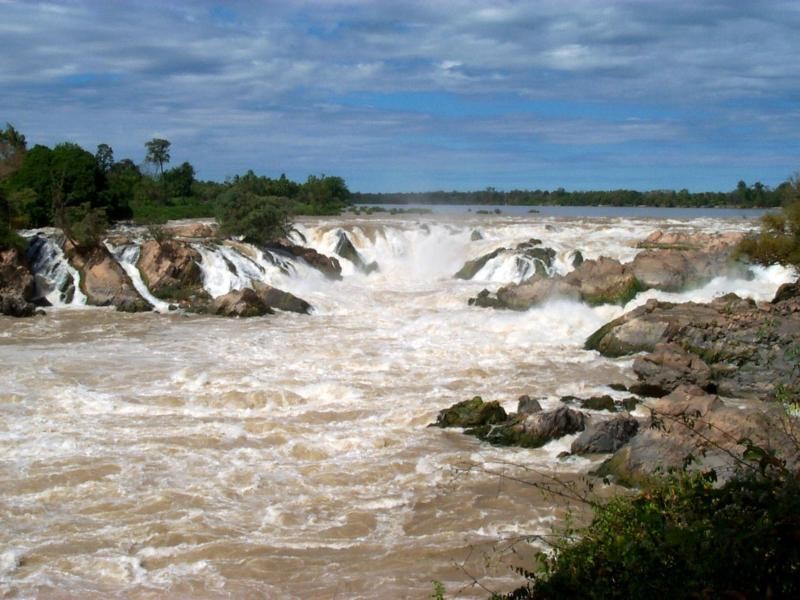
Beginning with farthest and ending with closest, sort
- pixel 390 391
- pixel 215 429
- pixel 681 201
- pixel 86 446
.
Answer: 1. pixel 681 201
2. pixel 390 391
3. pixel 215 429
4. pixel 86 446

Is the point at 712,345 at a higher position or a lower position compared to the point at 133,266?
lower

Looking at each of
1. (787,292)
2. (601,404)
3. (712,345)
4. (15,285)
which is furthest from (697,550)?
(15,285)

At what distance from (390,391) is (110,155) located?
5170cm

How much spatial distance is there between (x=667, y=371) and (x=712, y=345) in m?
1.79

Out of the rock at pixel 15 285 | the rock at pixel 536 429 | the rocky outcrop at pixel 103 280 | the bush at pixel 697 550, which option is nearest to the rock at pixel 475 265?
the rocky outcrop at pixel 103 280

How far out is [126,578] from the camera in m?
7.96

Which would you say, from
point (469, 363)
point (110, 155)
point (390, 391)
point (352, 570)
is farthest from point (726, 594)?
Result: point (110, 155)

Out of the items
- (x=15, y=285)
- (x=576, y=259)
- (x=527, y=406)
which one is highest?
(x=576, y=259)

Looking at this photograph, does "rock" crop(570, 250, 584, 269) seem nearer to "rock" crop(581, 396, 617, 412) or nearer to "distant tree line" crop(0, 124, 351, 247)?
"distant tree line" crop(0, 124, 351, 247)

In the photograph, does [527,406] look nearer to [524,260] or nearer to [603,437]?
[603,437]

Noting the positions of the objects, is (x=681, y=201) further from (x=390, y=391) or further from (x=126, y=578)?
(x=126, y=578)

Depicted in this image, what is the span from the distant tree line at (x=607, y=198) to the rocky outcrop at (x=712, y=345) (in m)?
55.8

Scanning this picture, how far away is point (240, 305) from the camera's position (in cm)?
2286

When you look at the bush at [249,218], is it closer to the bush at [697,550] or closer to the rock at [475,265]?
the rock at [475,265]
